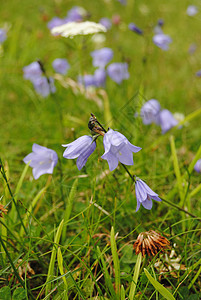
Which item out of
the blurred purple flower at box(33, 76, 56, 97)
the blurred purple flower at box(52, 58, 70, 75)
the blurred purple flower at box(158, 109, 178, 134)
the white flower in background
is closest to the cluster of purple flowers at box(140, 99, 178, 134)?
the blurred purple flower at box(158, 109, 178, 134)

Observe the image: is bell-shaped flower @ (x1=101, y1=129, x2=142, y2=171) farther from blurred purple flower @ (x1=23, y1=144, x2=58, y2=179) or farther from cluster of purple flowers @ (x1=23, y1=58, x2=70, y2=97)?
cluster of purple flowers @ (x1=23, y1=58, x2=70, y2=97)

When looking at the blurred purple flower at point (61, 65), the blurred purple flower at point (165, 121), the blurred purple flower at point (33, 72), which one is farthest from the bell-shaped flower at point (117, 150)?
the blurred purple flower at point (61, 65)

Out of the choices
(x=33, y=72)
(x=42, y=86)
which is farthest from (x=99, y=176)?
(x=33, y=72)

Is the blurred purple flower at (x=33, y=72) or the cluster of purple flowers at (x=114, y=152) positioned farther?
the blurred purple flower at (x=33, y=72)

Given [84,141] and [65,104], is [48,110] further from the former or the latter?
[84,141]

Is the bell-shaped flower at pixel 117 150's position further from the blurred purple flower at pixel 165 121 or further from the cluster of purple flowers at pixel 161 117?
the blurred purple flower at pixel 165 121

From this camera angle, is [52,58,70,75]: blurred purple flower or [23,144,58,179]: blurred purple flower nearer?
[23,144,58,179]: blurred purple flower
